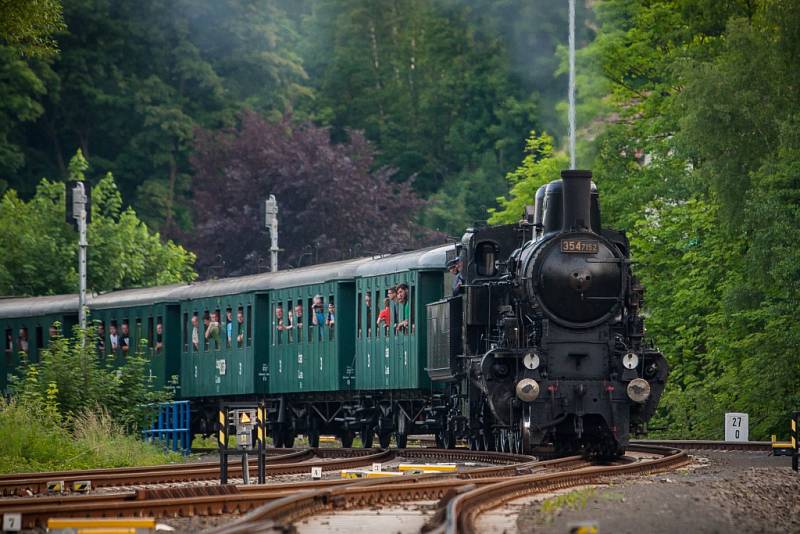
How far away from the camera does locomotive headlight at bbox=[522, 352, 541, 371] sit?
70.4 ft

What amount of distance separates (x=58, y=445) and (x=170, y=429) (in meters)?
6.87

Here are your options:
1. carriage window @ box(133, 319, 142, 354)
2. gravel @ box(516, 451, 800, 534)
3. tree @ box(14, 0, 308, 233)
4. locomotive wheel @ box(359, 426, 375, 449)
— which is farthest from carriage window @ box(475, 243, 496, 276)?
tree @ box(14, 0, 308, 233)

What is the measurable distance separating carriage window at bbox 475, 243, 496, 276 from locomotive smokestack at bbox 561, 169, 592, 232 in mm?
1547

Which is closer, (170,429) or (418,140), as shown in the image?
(170,429)

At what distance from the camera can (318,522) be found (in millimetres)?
13906

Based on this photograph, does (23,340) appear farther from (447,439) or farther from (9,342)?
(447,439)

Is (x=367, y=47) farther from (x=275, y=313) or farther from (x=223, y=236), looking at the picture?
(x=275, y=313)

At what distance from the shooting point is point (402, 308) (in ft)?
88.6

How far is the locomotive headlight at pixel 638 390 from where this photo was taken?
21.4 meters

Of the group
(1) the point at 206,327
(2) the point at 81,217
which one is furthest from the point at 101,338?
(2) the point at 81,217

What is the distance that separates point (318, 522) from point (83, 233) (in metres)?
20.9

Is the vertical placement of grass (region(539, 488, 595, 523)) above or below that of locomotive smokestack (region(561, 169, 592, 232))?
below

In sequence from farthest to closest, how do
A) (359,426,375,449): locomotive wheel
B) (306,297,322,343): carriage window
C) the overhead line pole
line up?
the overhead line pole < (306,297,322,343): carriage window < (359,426,375,449): locomotive wheel

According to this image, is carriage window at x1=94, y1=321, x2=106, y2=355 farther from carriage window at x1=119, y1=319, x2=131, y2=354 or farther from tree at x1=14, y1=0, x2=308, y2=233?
tree at x1=14, y1=0, x2=308, y2=233
